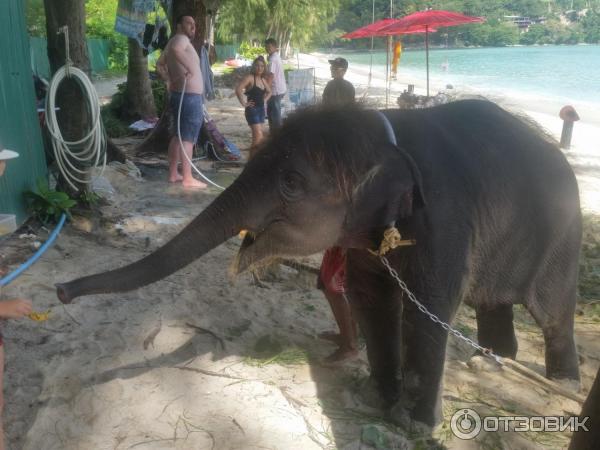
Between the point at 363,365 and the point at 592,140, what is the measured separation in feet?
52.2

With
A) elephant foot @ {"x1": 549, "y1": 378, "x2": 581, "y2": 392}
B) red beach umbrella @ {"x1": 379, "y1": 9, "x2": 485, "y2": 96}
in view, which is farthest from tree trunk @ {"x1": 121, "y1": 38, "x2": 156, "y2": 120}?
elephant foot @ {"x1": 549, "y1": 378, "x2": 581, "y2": 392}

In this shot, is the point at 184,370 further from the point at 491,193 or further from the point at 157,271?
the point at 491,193

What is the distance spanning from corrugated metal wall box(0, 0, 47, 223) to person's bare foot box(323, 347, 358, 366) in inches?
142

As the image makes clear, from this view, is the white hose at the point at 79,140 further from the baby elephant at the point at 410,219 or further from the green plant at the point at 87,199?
the baby elephant at the point at 410,219

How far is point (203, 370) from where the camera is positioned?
361 centimetres

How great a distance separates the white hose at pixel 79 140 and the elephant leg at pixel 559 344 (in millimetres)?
4623

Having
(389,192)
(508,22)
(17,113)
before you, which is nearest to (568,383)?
(389,192)

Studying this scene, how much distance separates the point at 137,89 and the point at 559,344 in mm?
11013

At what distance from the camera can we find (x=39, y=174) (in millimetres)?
6250

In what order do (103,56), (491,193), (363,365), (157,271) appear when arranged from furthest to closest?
(103,56), (363,365), (491,193), (157,271)

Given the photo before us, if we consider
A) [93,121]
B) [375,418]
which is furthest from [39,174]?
[375,418]

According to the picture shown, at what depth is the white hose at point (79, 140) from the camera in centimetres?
589

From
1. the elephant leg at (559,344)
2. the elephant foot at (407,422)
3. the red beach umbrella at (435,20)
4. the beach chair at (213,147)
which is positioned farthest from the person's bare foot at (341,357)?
the red beach umbrella at (435,20)

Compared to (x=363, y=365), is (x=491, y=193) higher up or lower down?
higher up
